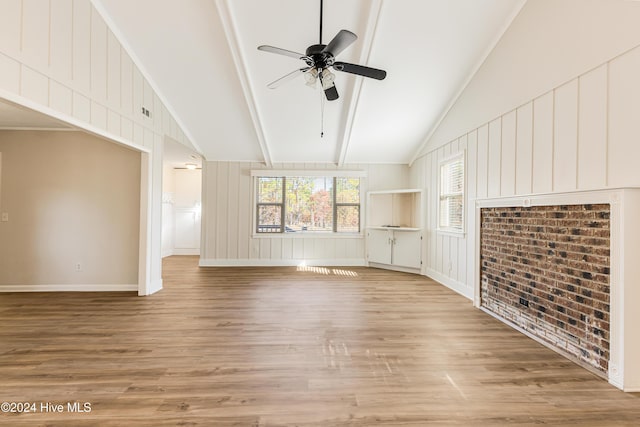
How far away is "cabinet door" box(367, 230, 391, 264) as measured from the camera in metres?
6.43

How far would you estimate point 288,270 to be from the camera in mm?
6359

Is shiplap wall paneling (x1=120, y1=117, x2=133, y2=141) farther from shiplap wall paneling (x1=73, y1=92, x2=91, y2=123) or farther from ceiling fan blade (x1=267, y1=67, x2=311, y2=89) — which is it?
ceiling fan blade (x1=267, y1=67, x2=311, y2=89)

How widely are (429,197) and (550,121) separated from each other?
2.97 m

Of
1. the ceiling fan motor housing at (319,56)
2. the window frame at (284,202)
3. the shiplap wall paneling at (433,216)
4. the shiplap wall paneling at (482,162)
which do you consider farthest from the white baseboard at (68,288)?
the shiplap wall paneling at (482,162)

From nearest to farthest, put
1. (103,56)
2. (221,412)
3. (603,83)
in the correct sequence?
1. (221,412)
2. (603,83)
3. (103,56)

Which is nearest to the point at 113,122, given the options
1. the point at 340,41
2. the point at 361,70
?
the point at 340,41

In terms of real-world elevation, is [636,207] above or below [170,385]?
above

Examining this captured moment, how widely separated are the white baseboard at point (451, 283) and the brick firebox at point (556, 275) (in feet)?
2.16

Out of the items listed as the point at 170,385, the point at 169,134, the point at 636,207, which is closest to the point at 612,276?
the point at 636,207

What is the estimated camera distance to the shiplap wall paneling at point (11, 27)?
231 cm

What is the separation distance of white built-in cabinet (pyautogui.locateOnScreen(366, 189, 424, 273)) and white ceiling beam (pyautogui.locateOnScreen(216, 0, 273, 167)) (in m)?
2.96

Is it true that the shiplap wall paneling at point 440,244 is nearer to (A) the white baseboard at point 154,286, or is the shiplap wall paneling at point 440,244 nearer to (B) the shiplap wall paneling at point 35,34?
(A) the white baseboard at point 154,286

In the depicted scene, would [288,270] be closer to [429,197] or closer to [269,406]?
[429,197]

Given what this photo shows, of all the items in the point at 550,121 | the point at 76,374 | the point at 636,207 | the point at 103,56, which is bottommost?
the point at 76,374
